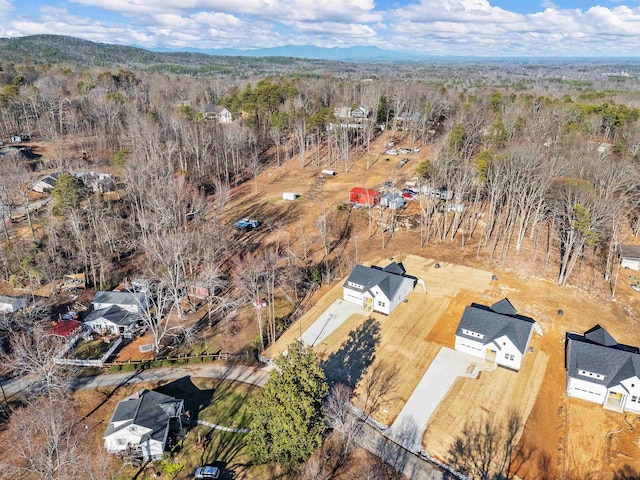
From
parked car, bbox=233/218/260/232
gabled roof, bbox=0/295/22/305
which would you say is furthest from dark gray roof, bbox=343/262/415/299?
gabled roof, bbox=0/295/22/305

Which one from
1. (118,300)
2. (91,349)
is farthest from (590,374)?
(118,300)

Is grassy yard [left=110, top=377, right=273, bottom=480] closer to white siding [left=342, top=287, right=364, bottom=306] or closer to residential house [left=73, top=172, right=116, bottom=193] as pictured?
white siding [left=342, top=287, right=364, bottom=306]

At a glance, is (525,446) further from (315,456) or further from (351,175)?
(351,175)

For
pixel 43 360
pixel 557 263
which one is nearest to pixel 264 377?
pixel 43 360

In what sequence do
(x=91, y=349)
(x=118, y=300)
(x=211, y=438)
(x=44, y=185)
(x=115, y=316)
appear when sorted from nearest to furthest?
(x=211, y=438)
(x=91, y=349)
(x=115, y=316)
(x=118, y=300)
(x=44, y=185)

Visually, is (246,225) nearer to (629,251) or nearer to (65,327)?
(65,327)

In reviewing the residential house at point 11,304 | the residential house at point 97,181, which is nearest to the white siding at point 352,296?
the residential house at point 11,304

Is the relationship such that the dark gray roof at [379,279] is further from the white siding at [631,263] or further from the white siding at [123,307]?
the white siding at [631,263]
